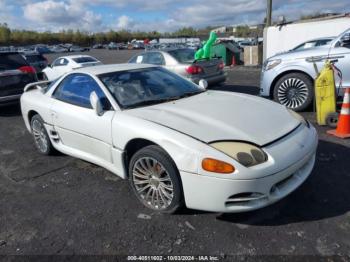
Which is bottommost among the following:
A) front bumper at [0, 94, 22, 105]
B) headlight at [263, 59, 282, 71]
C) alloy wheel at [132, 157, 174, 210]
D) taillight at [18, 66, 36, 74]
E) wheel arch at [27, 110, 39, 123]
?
alloy wheel at [132, 157, 174, 210]

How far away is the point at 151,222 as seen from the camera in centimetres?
302

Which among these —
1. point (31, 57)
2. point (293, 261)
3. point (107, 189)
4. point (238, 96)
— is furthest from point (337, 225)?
point (31, 57)

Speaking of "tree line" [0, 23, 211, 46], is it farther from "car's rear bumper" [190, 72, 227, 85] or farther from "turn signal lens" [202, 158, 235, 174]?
"turn signal lens" [202, 158, 235, 174]

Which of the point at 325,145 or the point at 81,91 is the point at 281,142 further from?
the point at 81,91

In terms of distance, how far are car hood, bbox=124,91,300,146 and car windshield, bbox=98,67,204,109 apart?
0.19 meters

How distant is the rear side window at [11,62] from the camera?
827 centimetres

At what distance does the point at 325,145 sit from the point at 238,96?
5.66 feet

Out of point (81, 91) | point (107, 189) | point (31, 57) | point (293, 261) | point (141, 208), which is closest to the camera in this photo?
point (293, 261)

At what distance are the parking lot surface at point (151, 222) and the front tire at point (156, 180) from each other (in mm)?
137

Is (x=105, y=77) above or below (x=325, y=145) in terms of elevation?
above

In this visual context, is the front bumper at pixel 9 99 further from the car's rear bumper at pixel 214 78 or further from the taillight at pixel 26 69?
the car's rear bumper at pixel 214 78

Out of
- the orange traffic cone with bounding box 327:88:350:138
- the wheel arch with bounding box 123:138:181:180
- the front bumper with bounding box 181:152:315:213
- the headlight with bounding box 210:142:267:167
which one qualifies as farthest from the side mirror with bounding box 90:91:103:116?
the orange traffic cone with bounding box 327:88:350:138

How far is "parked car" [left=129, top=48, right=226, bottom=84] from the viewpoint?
8.51 meters

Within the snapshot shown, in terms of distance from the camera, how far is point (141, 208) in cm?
329
